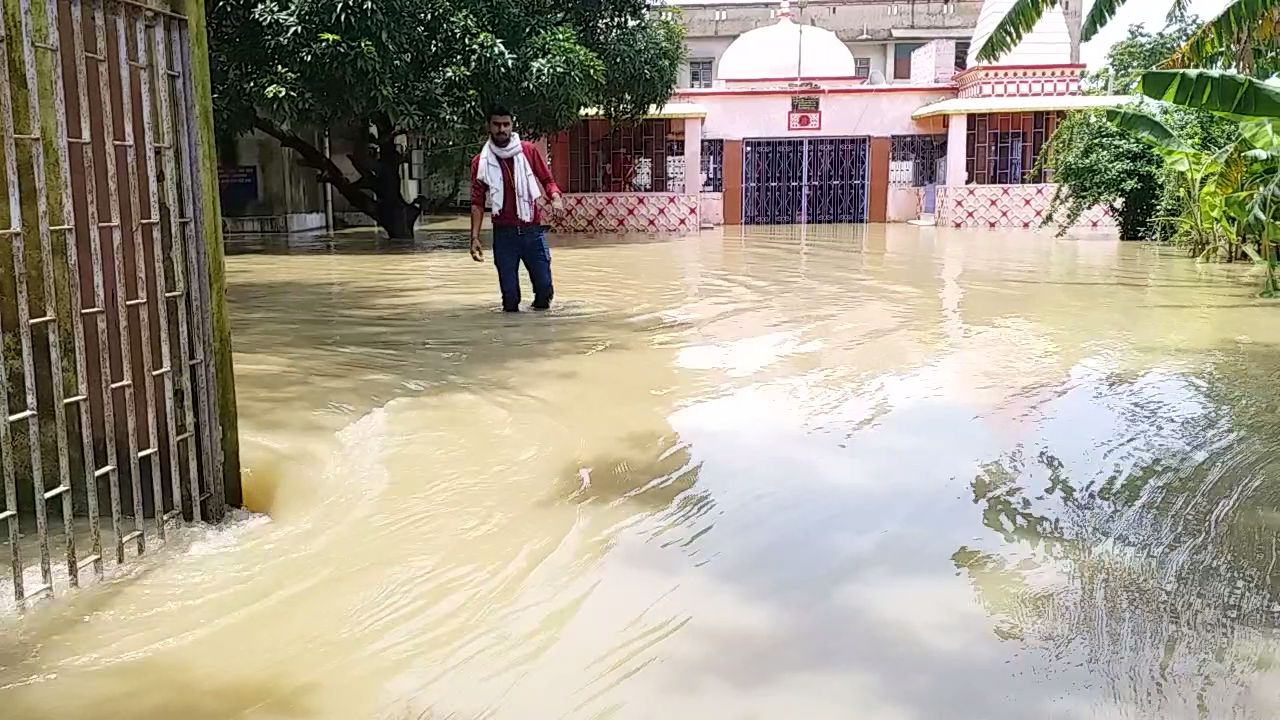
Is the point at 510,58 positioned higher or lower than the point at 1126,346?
higher

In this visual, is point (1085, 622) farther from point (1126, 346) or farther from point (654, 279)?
point (654, 279)

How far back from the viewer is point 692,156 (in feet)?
74.5

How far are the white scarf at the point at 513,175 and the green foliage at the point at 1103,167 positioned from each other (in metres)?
11.5

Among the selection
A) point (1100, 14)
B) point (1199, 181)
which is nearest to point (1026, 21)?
point (1100, 14)

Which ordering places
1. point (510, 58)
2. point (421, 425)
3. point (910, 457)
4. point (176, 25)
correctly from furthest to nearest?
point (510, 58), point (421, 425), point (910, 457), point (176, 25)

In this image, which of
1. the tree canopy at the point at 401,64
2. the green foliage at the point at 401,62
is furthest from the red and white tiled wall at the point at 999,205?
the tree canopy at the point at 401,64

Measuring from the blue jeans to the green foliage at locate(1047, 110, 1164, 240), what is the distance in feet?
36.3

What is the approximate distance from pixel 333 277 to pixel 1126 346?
822 centimetres

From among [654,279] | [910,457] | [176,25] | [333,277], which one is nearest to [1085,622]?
[910,457]

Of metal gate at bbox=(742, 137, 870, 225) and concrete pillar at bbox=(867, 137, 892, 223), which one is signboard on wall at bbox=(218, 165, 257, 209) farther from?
concrete pillar at bbox=(867, 137, 892, 223)

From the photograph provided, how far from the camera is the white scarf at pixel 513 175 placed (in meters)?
7.60

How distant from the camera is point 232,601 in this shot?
2.84 metres

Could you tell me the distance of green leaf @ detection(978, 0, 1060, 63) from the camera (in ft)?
31.3

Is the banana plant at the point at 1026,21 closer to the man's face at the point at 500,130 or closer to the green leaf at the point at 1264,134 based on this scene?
the green leaf at the point at 1264,134
